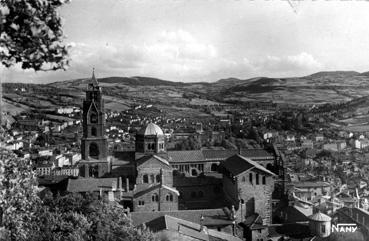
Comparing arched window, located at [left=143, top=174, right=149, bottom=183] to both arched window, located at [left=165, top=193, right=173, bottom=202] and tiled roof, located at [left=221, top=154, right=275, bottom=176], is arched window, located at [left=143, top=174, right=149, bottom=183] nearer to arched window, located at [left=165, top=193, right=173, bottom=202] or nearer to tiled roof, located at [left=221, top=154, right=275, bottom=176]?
arched window, located at [left=165, top=193, right=173, bottom=202]

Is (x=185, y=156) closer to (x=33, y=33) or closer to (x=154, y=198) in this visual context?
(x=154, y=198)

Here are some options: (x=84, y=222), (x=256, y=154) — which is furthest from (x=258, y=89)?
(x=84, y=222)

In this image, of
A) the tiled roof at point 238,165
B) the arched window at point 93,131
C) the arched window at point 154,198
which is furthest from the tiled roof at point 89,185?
the tiled roof at point 238,165

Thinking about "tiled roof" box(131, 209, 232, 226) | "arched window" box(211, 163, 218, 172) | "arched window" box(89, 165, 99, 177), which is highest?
"arched window" box(89, 165, 99, 177)

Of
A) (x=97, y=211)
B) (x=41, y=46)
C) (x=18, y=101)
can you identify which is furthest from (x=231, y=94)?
(x=41, y=46)

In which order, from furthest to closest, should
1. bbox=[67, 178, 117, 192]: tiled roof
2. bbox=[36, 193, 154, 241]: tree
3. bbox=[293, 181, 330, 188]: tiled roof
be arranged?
bbox=[293, 181, 330, 188]: tiled roof, bbox=[67, 178, 117, 192]: tiled roof, bbox=[36, 193, 154, 241]: tree

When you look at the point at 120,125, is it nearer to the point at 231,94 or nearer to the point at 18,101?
the point at 18,101

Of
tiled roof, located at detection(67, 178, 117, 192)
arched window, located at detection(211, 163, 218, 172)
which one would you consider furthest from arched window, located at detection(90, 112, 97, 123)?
arched window, located at detection(211, 163, 218, 172)
